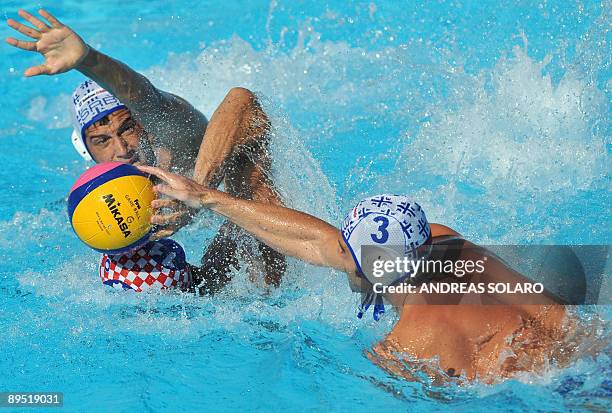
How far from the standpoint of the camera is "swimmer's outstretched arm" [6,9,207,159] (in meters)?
3.89

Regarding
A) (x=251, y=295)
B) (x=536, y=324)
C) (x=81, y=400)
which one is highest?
(x=251, y=295)

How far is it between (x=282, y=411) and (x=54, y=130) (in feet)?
14.9

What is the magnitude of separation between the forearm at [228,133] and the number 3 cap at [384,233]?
1.05 m

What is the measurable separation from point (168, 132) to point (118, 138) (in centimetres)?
30

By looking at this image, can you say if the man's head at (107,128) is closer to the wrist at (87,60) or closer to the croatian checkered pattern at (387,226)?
the wrist at (87,60)

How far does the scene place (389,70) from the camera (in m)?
7.42

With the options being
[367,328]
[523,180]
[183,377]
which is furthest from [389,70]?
[183,377]

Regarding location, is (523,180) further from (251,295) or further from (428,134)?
(251,295)

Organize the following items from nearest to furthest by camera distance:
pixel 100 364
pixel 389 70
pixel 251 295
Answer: pixel 100 364
pixel 251 295
pixel 389 70

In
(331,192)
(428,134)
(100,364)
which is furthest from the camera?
(428,134)

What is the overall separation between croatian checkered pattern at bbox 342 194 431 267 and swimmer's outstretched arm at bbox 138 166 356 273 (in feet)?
0.46

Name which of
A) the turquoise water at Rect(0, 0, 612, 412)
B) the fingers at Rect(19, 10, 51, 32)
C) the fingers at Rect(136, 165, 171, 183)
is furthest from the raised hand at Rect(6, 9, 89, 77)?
the turquoise water at Rect(0, 0, 612, 412)

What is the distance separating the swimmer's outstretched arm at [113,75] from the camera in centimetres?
389

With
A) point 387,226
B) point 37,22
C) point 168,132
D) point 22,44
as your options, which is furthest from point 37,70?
point 387,226
